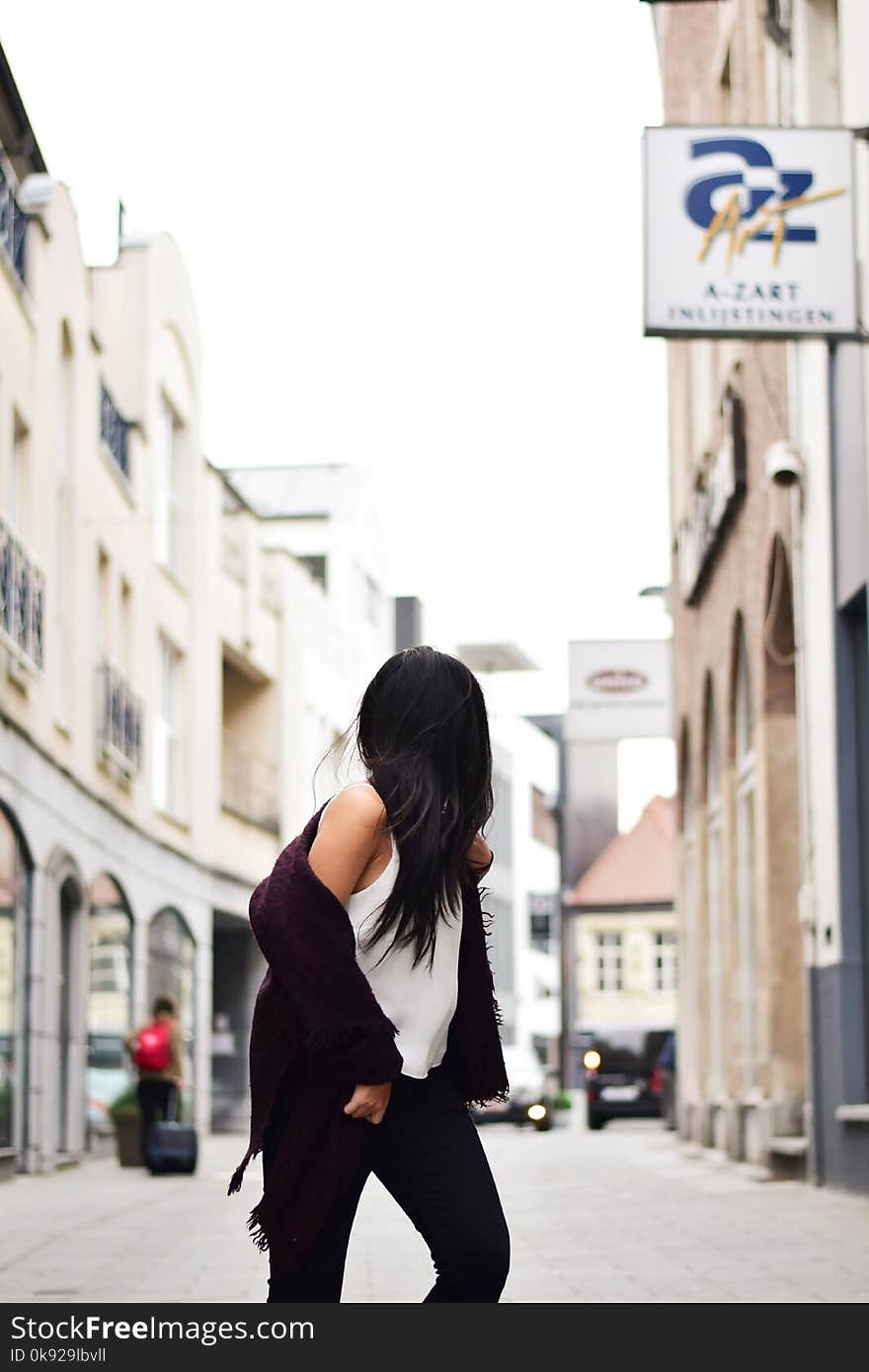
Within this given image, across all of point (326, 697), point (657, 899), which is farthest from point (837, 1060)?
point (657, 899)

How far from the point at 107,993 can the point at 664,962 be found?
4970 cm

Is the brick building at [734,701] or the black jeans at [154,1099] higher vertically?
the brick building at [734,701]

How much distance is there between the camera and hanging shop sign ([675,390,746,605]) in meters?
19.5

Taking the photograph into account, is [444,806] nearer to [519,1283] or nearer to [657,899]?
[519,1283]

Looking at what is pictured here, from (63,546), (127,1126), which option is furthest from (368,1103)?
(63,546)

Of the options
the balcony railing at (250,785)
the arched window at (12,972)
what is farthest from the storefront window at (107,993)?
the balcony railing at (250,785)

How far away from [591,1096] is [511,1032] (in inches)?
1517

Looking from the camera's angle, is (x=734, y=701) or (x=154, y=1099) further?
(x=734, y=701)

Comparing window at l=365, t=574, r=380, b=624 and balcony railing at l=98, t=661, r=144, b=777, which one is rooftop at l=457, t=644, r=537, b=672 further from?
balcony railing at l=98, t=661, r=144, b=777

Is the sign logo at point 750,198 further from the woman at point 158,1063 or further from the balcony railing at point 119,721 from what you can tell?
the balcony railing at point 119,721

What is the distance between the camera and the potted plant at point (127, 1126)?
70.8 feet

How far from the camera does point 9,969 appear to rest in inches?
746

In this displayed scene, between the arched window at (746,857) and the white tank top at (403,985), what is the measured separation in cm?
1601

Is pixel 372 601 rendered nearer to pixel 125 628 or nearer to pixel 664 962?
pixel 664 962
